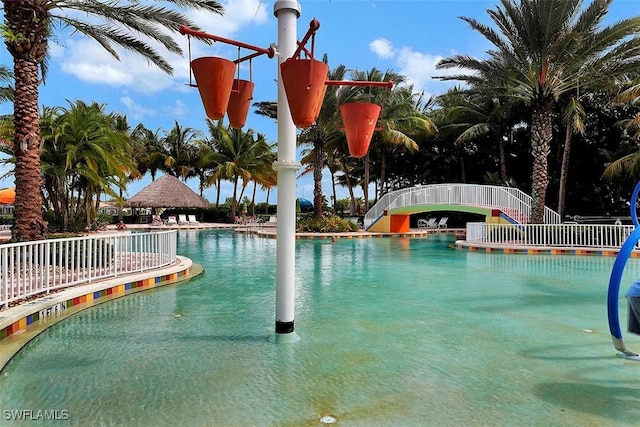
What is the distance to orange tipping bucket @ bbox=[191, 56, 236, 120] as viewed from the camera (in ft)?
12.4

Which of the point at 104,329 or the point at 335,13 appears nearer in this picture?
the point at 335,13

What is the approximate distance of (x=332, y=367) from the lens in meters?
3.70

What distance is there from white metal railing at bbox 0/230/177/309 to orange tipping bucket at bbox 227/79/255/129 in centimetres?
296

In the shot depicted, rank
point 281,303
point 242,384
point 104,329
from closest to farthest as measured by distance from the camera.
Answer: point 242,384 < point 281,303 < point 104,329

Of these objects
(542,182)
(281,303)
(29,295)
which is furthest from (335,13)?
(542,182)

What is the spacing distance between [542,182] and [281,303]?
1433 cm

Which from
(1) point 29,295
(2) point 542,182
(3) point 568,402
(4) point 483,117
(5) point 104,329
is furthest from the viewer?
(4) point 483,117

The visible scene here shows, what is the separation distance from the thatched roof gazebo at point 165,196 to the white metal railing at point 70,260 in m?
24.3

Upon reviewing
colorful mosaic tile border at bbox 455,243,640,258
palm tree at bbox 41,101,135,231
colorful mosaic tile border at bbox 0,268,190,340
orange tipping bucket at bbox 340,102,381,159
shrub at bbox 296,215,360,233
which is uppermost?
palm tree at bbox 41,101,135,231

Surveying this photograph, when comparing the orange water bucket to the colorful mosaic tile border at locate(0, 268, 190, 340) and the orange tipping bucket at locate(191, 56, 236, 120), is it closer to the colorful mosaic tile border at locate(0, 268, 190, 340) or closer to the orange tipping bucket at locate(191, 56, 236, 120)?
the orange tipping bucket at locate(191, 56, 236, 120)

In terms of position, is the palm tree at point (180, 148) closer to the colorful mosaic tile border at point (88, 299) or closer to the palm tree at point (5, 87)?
the palm tree at point (5, 87)

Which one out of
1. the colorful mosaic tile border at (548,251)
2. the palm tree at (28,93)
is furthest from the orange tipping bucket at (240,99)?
the colorful mosaic tile border at (548,251)

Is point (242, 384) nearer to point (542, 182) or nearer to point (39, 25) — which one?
point (39, 25)
